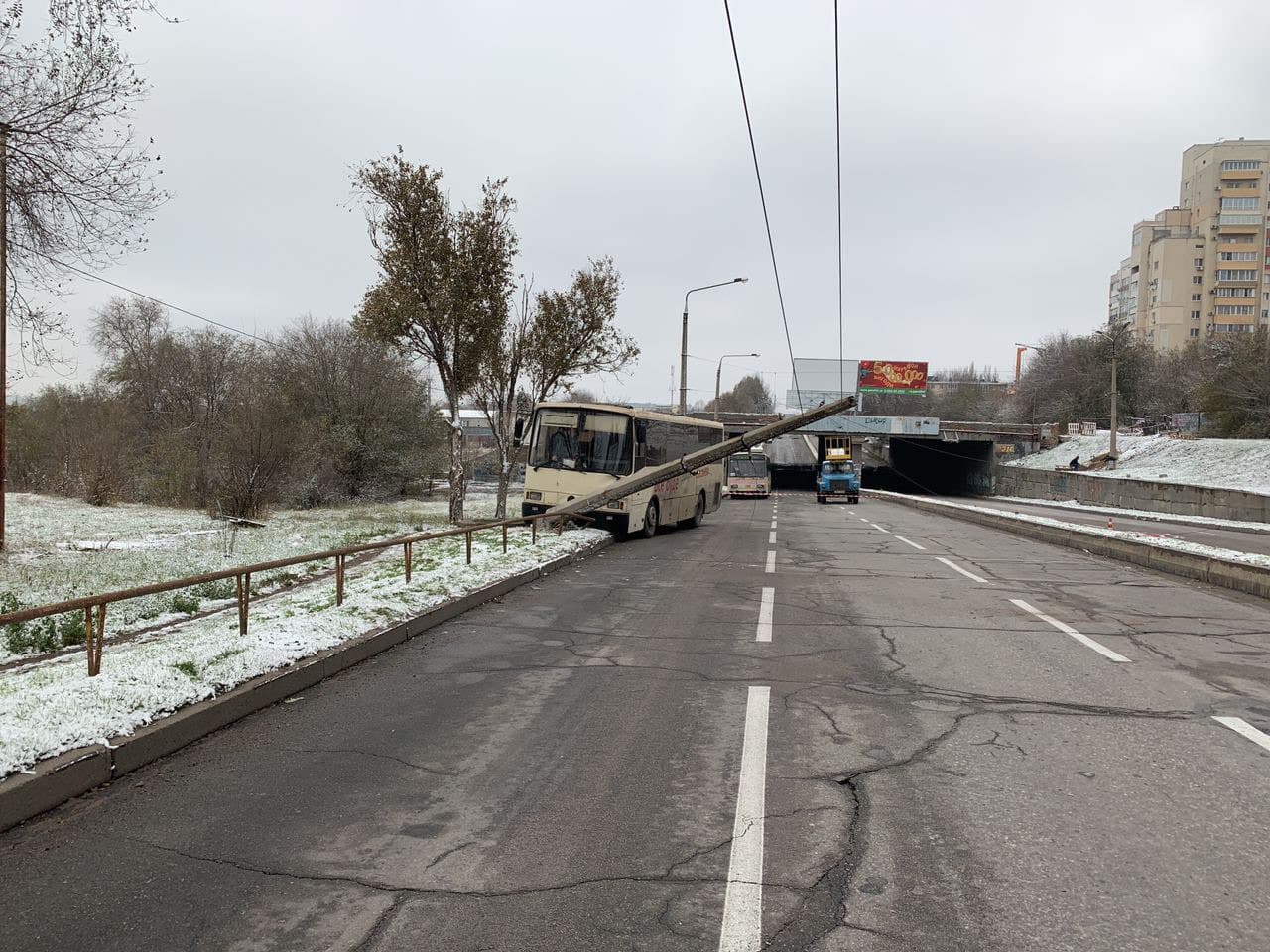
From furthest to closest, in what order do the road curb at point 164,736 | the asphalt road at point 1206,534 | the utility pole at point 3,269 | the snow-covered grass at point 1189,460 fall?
the snow-covered grass at point 1189,460
the asphalt road at point 1206,534
the utility pole at point 3,269
the road curb at point 164,736

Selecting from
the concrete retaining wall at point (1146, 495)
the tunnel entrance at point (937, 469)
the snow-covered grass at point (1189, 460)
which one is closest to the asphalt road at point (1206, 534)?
the concrete retaining wall at point (1146, 495)

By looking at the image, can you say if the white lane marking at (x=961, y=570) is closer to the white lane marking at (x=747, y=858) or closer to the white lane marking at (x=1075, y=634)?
the white lane marking at (x=1075, y=634)

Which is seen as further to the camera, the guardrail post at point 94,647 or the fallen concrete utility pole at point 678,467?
the fallen concrete utility pole at point 678,467

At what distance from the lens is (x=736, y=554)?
1731cm

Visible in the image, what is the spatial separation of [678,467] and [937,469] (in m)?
61.2

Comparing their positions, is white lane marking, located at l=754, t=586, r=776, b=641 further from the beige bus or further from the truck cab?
the truck cab

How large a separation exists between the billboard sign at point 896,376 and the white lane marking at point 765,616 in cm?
5574

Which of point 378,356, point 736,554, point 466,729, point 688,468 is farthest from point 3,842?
point 378,356

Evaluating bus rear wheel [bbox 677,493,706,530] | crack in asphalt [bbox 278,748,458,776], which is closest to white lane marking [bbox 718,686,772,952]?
crack in asphalt [bbox 278,748,458,776]

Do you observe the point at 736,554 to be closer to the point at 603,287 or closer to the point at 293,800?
the point at 603,287

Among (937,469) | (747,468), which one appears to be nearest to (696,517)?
(747,468)

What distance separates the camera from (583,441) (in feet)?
65.6

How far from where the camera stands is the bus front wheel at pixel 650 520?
21056 mm

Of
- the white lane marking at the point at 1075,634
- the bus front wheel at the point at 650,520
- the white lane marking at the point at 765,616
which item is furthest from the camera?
the bus front wheel at the point at 650,520
